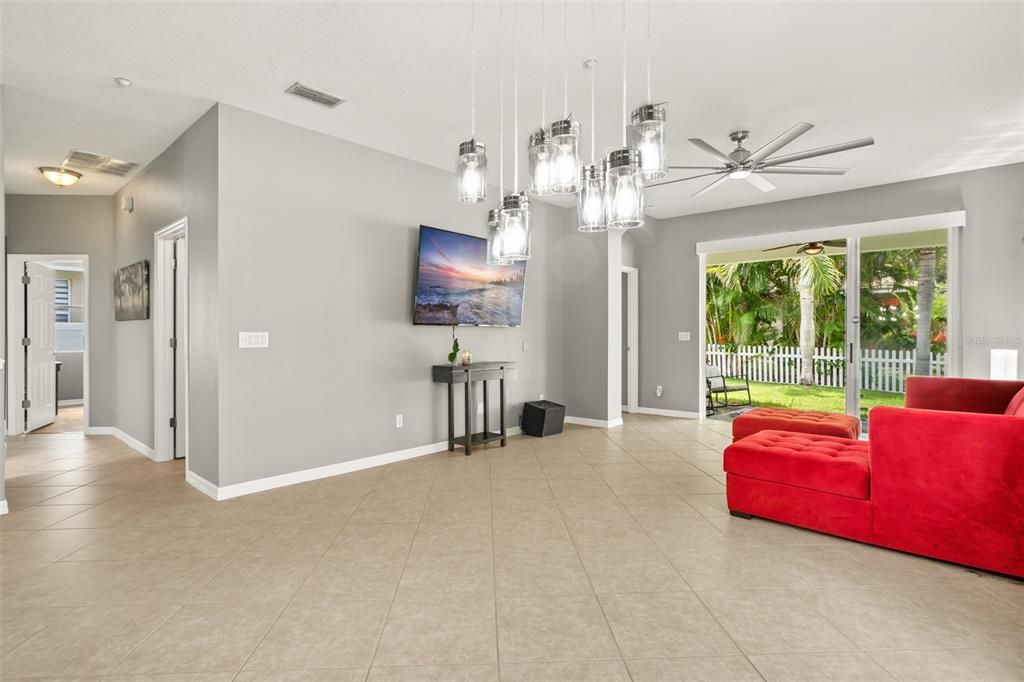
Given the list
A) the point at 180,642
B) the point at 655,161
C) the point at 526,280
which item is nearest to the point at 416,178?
the point at 526,280

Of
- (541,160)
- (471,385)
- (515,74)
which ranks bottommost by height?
(471,385)

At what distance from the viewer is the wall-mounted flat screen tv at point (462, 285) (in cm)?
471

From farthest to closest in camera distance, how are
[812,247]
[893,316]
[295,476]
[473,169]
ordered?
[812,247], [893,316], [295,476], [473,169]

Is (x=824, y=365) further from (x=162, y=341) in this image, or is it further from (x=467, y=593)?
(x=162, y=341)

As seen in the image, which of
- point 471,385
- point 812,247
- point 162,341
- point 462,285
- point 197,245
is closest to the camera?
point 197,245

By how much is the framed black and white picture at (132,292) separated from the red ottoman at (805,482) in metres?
5.29

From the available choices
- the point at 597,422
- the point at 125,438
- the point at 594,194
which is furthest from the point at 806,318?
the point at 125,438

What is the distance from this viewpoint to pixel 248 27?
2.65m

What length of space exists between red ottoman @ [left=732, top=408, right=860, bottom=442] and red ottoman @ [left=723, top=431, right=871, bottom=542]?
656 mm

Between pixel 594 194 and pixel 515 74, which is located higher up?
pixel 515 74

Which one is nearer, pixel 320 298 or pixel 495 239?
pixel 495 239

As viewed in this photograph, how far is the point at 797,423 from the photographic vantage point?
13.4ft

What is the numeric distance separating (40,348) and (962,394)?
31.5 feet

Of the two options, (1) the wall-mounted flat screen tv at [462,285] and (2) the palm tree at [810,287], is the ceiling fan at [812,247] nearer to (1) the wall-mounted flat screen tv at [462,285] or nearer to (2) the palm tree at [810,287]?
(2) the palm tree at [810,287]
